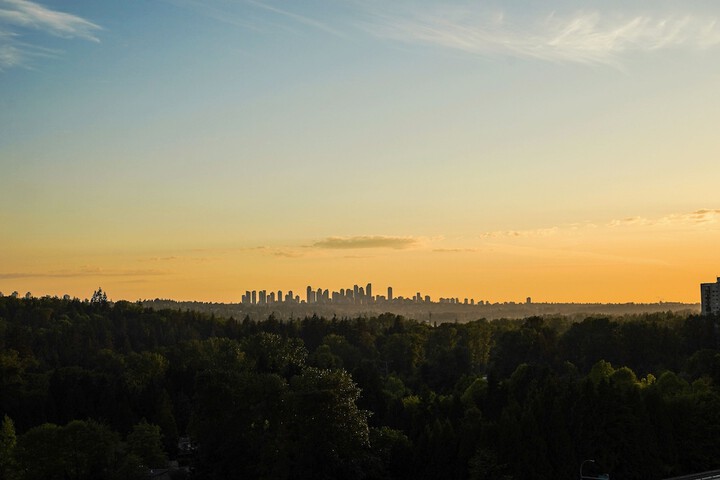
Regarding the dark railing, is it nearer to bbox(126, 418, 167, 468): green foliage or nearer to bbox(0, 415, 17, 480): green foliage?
bbox(126, 418, 167, 468): green foliage

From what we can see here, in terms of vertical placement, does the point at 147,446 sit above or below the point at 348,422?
below

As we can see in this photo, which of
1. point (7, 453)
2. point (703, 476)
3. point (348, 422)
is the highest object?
point (348, 422)

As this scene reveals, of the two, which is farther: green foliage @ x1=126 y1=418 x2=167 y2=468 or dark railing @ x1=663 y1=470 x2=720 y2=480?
green foliage @ x1=126 y1=418 x2=167 y2=468

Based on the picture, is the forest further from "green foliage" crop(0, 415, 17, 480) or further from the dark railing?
the dark railing

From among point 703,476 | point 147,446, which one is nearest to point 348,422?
point 147,446

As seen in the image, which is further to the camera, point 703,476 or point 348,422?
point 348,422

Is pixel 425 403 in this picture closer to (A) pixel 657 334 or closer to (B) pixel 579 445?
(B) pixel 579 445

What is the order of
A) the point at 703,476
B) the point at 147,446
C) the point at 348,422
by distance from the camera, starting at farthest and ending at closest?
the point at 147,446 → the point at 348,422 → the point at 703,476

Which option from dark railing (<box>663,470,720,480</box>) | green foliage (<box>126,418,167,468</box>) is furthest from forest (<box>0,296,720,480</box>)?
dark railing (<box>663,470,720,480</box>)

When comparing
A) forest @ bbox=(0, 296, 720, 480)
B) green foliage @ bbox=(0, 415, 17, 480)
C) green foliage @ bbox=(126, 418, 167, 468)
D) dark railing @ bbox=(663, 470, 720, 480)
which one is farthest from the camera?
green foliage @ bbox=(126, 418, 167, 468)

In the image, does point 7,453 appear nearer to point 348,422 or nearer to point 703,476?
point 348,422

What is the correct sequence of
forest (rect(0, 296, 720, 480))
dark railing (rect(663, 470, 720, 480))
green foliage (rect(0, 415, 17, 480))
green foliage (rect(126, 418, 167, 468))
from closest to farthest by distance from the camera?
dark railing (rect(663, 470, 720, 480)) → forest (rect(0, 296, 720, 480)) → green foliage (rect(0, 415, 17, 480)) → green foliage (rect(126, 418, 167, 468))

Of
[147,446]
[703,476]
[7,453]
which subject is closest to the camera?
[703,476]

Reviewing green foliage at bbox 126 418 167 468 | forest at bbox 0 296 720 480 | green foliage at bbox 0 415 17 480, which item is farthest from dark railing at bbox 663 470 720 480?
green foliage at bbox 0 415 17 480
